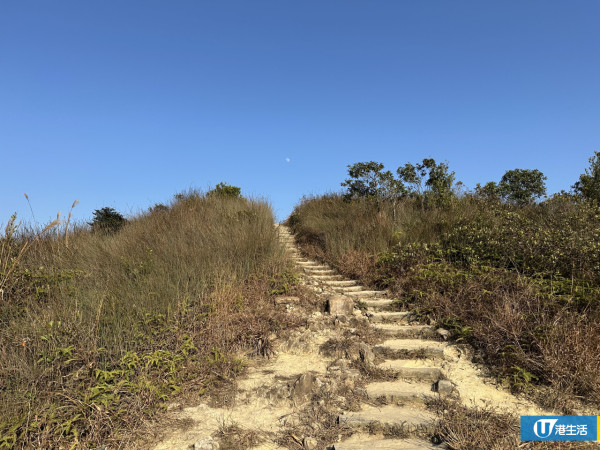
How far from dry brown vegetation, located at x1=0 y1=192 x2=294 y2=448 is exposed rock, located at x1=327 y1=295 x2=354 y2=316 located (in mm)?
954

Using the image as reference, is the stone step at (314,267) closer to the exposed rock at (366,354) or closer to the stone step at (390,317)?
the stone step at (390,317)

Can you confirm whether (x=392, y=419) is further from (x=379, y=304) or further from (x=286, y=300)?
(x=286, y=300)

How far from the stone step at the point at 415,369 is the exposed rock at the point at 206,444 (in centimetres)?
234

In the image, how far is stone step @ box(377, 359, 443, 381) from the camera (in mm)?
4096

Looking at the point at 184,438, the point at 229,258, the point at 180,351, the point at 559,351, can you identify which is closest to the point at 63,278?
the point at 180,351

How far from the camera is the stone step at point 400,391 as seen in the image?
3660 millimetres

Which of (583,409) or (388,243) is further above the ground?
(388,243)

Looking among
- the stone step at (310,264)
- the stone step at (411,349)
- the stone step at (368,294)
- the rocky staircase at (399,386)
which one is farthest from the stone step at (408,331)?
the stone step at (310,264)

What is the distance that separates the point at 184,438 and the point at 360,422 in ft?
5.83

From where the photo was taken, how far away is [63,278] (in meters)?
5.07

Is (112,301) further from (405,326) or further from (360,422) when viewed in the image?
(405,326)

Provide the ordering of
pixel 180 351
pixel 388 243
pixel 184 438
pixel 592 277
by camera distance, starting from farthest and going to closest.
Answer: pixel 388 243
pixel 592 277
pixel 180 351
pixel 184 438

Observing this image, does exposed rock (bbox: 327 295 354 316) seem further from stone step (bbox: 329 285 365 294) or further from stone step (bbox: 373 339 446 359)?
stone step (bbox: 373 339 446 359)

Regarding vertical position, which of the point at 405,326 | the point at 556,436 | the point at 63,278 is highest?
the point at 63,278
